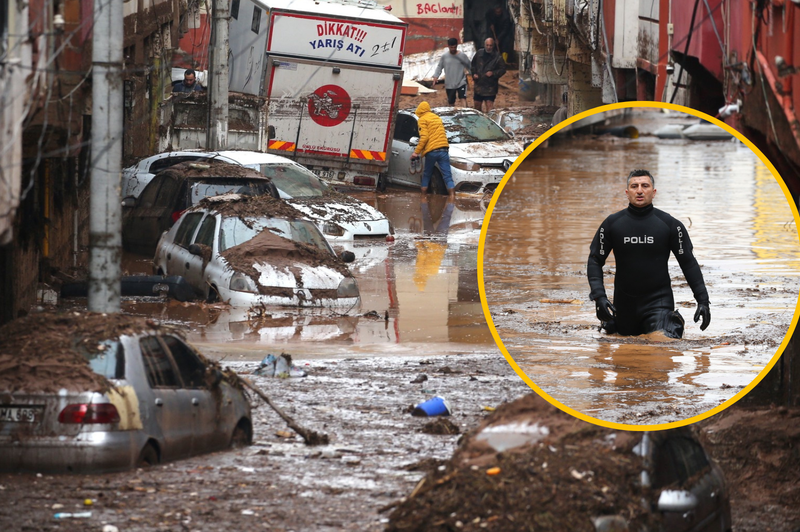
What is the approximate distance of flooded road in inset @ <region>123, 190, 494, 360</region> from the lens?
1359cm

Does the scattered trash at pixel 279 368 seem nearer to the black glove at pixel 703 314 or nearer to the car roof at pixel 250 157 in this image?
the black glove at pixel 703 314

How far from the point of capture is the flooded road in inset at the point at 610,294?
21.5 feet

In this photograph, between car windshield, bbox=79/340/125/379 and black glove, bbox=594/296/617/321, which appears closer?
black glove, bbox=594/296/617/321

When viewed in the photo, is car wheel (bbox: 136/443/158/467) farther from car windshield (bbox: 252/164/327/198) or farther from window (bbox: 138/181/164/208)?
car windshield (bbox: 252/164/327/198)

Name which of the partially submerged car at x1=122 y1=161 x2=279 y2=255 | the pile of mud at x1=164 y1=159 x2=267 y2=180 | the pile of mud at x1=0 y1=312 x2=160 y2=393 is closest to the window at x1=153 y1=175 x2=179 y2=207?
the partially submerged car at x1=122 y1=161 x2=279 y2=255

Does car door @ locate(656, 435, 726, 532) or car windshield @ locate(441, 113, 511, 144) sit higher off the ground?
car windshield @ locate(441, 113, 511, 144)

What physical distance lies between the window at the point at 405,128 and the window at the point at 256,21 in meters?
3.82

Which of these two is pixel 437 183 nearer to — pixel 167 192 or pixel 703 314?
pixel 167 192

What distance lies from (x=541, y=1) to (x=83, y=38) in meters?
27.0

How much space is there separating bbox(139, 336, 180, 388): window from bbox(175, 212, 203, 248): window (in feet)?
25.5

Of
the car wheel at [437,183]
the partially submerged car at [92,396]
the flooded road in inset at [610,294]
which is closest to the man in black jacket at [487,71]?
the car wheel at [437,183]

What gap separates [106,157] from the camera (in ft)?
32.0

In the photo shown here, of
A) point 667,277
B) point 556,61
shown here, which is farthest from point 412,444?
point 556,61

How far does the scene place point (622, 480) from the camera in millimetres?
6910
